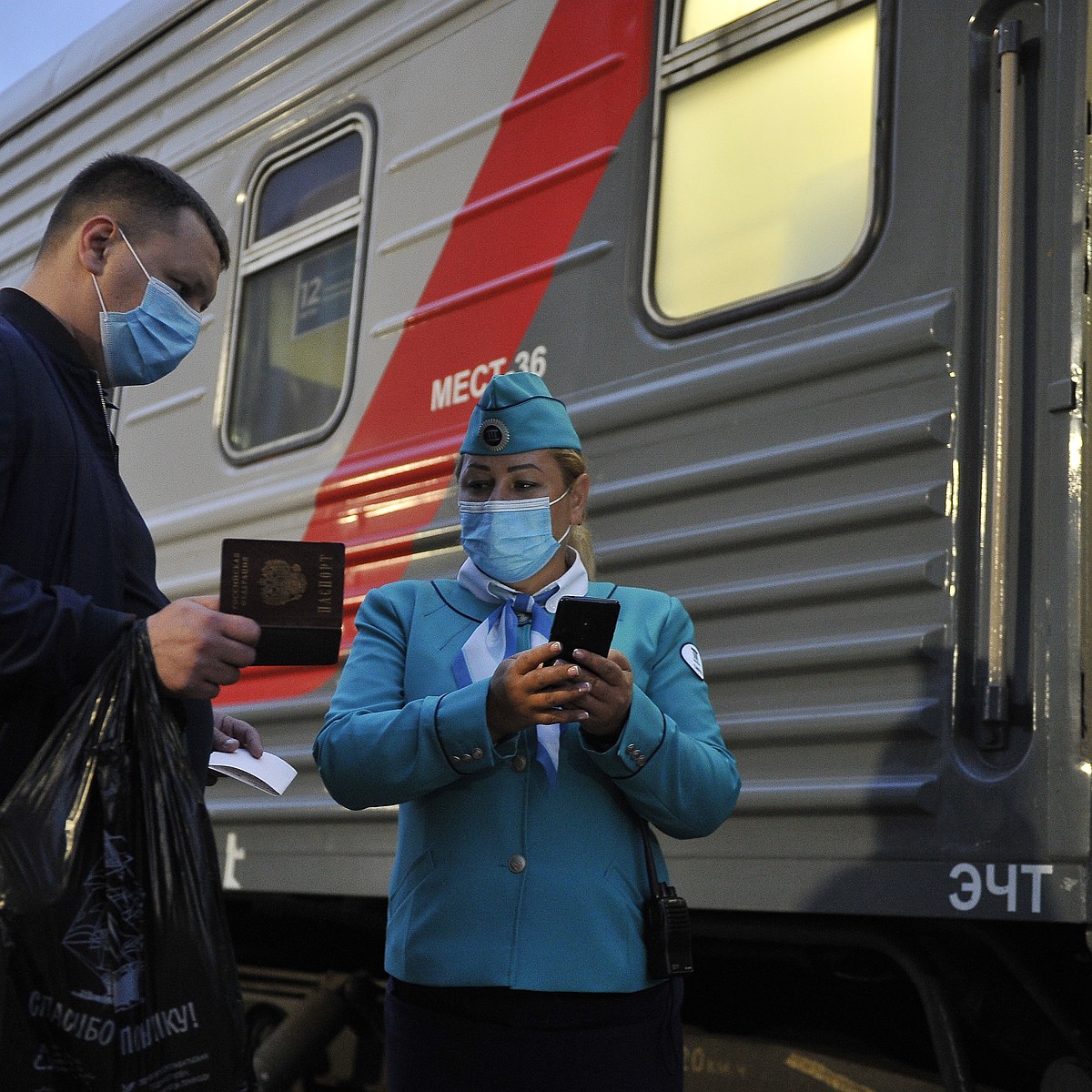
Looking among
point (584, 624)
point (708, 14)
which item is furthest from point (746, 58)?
point (584, 624)

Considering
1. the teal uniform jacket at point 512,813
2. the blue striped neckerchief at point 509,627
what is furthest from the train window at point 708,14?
the teal uniform jacket at point 512,813

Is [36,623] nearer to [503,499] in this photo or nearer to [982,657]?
[503,499]

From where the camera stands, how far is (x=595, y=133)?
2994 mm

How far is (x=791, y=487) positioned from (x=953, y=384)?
0.34 m

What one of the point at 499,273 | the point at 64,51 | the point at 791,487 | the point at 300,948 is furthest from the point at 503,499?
the point at 64,51

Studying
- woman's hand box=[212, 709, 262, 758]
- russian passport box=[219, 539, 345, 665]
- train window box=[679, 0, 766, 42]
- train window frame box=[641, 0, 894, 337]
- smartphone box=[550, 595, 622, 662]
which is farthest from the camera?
train window box=[679, 0, 766, 42]

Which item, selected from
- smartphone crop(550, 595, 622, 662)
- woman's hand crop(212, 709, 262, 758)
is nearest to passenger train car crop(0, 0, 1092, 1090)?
smartphone crop(550, 595, 622, 662)

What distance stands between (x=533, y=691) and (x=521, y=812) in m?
0.21

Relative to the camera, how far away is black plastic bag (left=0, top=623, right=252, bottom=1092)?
1470 mm

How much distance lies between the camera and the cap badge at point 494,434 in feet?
6.77

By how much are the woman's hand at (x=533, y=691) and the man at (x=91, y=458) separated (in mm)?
323

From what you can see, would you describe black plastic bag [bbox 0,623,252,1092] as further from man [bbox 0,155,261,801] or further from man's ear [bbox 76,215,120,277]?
man's ear [bbox 76,215,120,277]

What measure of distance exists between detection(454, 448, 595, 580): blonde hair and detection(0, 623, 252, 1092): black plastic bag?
69cm

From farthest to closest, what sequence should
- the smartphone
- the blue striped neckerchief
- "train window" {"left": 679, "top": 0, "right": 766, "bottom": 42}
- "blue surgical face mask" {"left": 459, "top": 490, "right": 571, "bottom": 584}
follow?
"train window" {"left": 679, "top": 0, "right": 766, "bottom": 42} → "blue surgical face mask" {"left": 459, "top": 490, "right": 571, "bottom": 584} → the blue striped neckerchief → the smartphone
